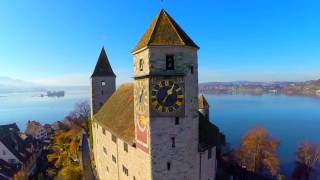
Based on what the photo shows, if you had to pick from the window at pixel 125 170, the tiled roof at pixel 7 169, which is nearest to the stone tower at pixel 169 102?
the window at pixel 125 170

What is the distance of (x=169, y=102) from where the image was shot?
54.7ft

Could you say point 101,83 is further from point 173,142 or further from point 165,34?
point 173,142

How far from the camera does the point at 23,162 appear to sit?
148ft

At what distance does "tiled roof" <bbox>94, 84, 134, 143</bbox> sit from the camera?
21.1 metres

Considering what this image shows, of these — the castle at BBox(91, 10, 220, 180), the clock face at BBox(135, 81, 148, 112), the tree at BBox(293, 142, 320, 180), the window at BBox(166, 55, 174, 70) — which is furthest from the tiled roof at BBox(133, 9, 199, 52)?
the tree at BBox(293, 142, 320, 180)

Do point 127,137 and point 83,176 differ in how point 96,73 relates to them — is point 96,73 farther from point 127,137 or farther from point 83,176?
point 127,137

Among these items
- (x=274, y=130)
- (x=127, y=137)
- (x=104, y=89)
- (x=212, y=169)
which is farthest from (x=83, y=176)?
(x=274, y=130)

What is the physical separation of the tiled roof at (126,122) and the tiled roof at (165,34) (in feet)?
20.0

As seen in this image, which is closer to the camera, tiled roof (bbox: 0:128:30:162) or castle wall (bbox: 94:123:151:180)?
castle wall (bbox: 94:123:151:180)

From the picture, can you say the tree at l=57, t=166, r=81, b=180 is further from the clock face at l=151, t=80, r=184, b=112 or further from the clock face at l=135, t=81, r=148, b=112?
the clock face at l=151, t=80, r=184, b=112

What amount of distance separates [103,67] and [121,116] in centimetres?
1409

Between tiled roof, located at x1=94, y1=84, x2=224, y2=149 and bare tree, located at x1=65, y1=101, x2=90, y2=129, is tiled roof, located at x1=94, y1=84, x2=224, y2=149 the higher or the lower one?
the higher one

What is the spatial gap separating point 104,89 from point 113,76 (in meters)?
2.03

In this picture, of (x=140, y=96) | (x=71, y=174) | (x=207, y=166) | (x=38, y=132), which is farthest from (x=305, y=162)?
(x=38, y=132)
